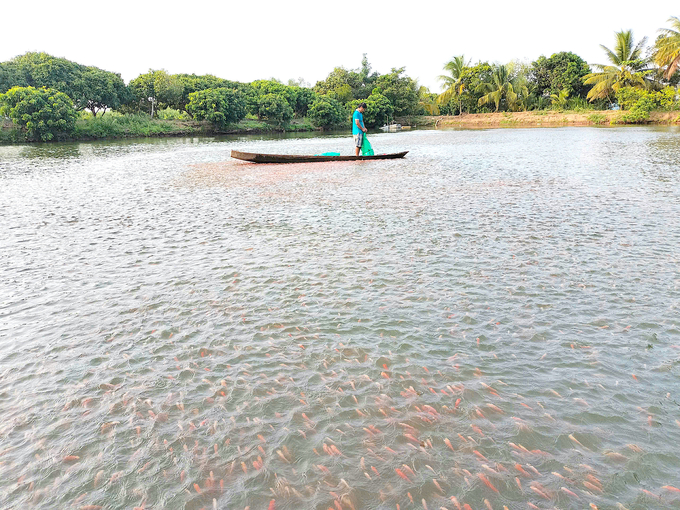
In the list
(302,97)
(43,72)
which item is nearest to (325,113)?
(302,97)

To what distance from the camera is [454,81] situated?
261 feet

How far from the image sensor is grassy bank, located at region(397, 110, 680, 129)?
5551 centimetres

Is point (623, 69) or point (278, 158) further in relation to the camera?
point (623, 69)

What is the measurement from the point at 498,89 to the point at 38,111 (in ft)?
213

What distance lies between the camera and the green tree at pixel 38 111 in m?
48.1

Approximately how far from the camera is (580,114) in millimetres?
63500

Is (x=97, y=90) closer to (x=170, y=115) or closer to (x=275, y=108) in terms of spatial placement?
(x=170, y=115)

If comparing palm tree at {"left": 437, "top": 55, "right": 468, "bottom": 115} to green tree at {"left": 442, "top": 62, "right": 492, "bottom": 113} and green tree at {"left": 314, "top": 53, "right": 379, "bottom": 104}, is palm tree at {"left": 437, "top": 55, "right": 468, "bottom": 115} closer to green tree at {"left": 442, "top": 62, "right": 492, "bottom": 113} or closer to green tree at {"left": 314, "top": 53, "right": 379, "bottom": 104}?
green tree at {"left": 442, "top": 62, "right": 492, "bottom": 113}

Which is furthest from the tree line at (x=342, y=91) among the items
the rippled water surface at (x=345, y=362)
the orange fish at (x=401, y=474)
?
the orange fish at (x=401, y=474)

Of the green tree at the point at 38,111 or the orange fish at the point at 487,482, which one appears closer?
the orange fish at the point at 487,482

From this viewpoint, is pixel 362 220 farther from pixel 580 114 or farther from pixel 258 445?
pixel 580 114

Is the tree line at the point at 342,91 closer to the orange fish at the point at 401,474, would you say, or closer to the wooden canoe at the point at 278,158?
the wooden canoe at the point at 278,158

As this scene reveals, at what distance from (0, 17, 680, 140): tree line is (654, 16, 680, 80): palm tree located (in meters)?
0.11

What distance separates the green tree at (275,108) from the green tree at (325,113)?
13.8 feet
